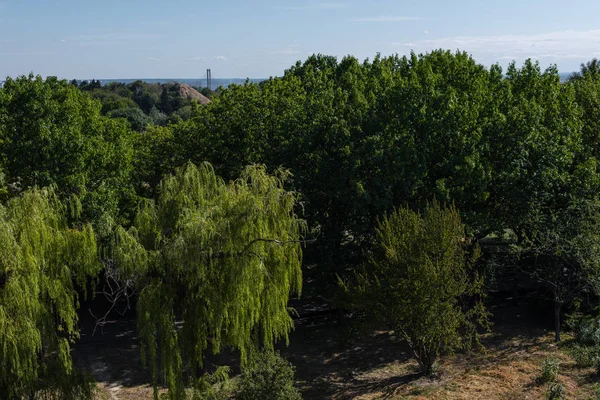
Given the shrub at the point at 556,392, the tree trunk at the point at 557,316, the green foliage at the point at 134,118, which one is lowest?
the shrub at the point at 556,392

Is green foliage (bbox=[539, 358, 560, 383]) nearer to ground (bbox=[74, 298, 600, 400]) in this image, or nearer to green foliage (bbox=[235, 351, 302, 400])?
ground (bbox=[74, 298, 600, 400])

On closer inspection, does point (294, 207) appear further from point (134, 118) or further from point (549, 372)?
point (134, 118)

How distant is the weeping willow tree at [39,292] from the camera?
12.0 meters

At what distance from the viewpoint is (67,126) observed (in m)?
19.7

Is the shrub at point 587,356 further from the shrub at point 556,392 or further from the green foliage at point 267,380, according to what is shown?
the green foliage at point 267,380

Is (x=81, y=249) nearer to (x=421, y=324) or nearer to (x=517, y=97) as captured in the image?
(x=421, y=324)

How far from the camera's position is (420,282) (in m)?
15.8

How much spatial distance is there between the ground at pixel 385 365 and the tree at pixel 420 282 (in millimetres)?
1545

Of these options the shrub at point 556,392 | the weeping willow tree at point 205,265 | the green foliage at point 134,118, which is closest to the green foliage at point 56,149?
the weeping willow tree at point 205,265

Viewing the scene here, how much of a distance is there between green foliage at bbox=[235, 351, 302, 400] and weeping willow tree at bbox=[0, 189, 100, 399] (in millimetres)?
3662

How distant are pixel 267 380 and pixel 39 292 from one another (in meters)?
5.46

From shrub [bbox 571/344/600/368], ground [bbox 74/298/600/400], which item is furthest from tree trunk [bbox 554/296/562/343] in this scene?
shrub [bbox 571/344/600/368]

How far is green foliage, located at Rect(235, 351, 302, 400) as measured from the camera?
13.8 meters

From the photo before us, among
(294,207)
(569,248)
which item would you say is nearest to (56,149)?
(294,207)
